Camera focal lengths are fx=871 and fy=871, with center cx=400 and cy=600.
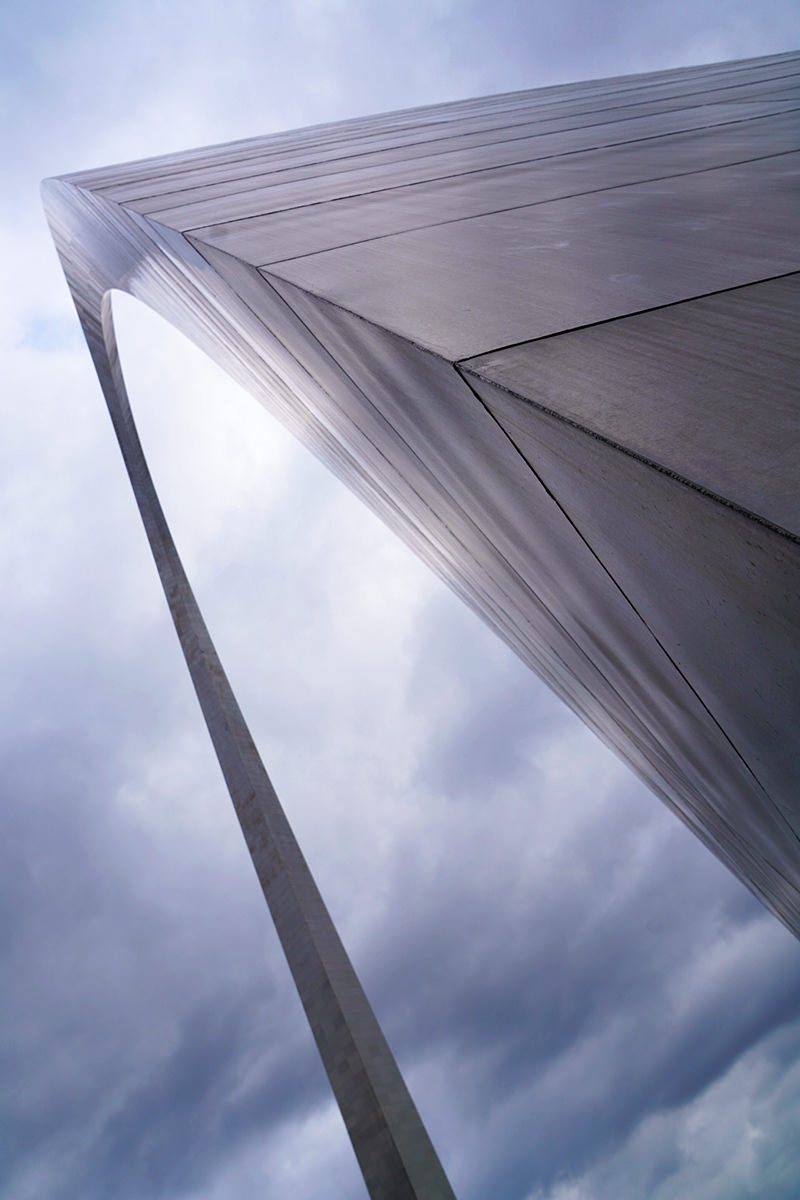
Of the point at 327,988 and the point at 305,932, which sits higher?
the point at 305,932

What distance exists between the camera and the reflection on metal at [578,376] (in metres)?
2.35

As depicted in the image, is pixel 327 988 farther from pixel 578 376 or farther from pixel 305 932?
pixel 578 376

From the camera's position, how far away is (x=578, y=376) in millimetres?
2777

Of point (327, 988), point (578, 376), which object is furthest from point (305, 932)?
point (578, 376)

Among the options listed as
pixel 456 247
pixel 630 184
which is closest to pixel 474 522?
pixel 456 247

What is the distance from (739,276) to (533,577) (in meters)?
2.49

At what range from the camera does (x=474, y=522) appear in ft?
19.1

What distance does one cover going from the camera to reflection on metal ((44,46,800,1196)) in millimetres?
2350

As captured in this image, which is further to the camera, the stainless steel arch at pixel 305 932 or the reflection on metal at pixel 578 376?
the stainless steel arch at pixel 305 932

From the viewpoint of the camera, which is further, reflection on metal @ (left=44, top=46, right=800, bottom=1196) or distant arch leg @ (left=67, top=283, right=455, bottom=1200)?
distant arch leg @ (left=67, top=283, right=455, bottom=1200)

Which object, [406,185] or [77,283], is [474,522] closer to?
[406,185]

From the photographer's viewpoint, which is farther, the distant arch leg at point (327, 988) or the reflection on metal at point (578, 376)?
the distant arch leg at point (327, 988)

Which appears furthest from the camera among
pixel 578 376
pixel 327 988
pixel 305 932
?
pixel 305 932

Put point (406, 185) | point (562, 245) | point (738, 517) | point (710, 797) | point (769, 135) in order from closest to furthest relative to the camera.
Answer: point (738, 517) → point (562, 245) → point (769, 135) → point (406, 185) → point (710, 797)
